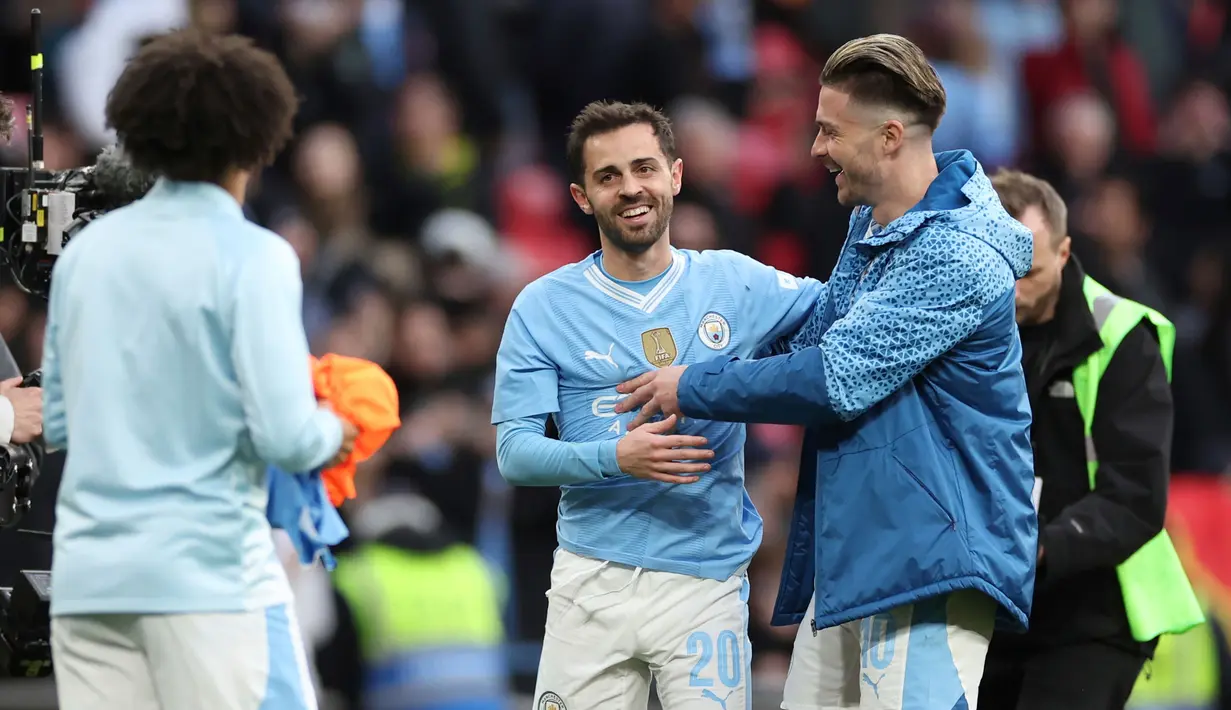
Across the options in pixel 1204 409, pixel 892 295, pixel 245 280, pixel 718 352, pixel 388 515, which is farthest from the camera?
pixel 1204 409

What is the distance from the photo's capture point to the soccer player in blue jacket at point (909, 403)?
10.9 ft

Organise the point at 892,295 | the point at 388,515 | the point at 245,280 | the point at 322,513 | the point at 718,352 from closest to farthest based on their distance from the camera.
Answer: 1. the point at 245,280
2. the point at 322,513
3. the point at 892,295
4. the point at 718,352
5. the point at 388,515

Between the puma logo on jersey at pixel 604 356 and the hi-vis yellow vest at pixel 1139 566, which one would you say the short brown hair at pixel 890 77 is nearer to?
the puma logo on jersey at pixel 604 356

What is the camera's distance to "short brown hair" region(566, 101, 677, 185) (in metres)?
3.86

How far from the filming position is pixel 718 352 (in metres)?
3.77

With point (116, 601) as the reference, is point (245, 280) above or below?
above

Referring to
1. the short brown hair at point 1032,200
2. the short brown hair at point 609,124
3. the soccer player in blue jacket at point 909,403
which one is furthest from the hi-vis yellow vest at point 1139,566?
the short brown hair at point 609,124

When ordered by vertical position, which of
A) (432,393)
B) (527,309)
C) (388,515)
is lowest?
(388,515)

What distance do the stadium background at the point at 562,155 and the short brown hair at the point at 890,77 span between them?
11.0 feet

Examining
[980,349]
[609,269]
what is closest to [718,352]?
[609,269]

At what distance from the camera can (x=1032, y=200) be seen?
13.7 ft

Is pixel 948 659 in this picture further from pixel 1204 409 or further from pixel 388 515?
pixel 1204 409

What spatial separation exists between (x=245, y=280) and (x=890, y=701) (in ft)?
5.31

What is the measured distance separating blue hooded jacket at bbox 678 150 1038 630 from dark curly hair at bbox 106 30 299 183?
1.11 metres
